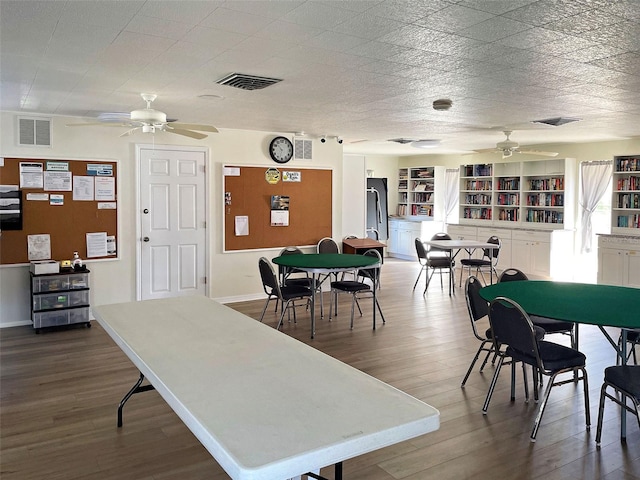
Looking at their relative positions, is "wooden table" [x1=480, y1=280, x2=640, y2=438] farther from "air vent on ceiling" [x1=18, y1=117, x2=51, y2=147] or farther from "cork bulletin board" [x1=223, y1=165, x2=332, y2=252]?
"air vent on ceiling" [x1=18, y1=117, x2=51, y2=147]

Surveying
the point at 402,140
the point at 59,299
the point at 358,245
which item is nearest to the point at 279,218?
the point at 358,245

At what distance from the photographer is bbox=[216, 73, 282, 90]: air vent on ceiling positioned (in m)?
4.03

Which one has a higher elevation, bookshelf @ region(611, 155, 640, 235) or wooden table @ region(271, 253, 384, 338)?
bookshelf @ region(611, 155, 640, 235)

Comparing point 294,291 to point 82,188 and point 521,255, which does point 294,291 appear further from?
point 521,255

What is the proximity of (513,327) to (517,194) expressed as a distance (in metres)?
7.51

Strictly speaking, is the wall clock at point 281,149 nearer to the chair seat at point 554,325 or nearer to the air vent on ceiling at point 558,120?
the air vent on ceiling at point 558,120

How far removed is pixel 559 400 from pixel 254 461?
3.14 metres

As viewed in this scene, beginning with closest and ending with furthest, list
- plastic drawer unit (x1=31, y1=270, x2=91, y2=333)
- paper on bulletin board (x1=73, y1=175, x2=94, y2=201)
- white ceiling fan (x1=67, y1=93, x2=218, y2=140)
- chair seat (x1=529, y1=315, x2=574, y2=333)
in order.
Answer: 1. chair seat (x1=529, y1=315, x2=574, y2=333)
2. white ceiling fan (x1=67, y1=93, x2=218, y2=140)
3. plastic drawer unit (x1=31, y1=270, x2=91, y2=333)
4. paper on bulletin board (x1=73, y1=175, x2=94, y2=201)

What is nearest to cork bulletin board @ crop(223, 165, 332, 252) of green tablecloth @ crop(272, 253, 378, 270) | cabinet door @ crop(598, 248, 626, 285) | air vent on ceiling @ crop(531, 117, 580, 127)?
green tablecloth @ crop(272, 253, 378, 270)

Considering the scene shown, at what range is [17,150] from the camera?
18.6 ft

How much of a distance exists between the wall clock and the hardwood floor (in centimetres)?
291

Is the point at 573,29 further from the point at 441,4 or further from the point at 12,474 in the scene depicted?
the point at 12,474

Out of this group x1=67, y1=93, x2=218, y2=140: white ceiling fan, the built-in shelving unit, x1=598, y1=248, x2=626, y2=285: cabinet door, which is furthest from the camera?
the built-in shelving unit

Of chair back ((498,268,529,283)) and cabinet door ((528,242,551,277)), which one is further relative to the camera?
cabinet door ((528,242,551,277))
